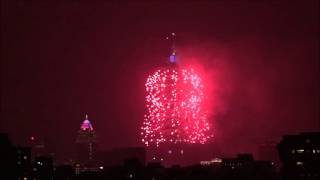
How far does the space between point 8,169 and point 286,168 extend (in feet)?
117

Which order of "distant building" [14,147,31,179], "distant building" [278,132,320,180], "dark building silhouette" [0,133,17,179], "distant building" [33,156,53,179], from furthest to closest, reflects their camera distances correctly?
1. "distant building" [33,156,53,179]
2. "distant building" [14,147,31,179]
3. "distant building" [278,132,320,180]
4. "dark building silhouette" [0,133,17,179]

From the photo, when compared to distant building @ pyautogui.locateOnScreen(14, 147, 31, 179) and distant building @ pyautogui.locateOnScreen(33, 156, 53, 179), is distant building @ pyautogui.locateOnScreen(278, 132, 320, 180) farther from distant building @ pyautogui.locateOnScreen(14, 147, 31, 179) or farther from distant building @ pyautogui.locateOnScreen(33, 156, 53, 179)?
distant building @ pyautogui.locateOnScreen(33, 156, 53, 179)

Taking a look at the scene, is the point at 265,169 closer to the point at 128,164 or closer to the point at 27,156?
the point at 128,164

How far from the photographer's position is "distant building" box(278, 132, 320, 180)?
9612cm

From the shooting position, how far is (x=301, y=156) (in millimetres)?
98312

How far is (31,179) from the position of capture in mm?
117312

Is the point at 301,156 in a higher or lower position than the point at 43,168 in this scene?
lower

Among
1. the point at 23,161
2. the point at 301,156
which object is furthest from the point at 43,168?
the point at 301,156

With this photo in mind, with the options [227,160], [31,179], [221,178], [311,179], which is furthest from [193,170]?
[311,179]

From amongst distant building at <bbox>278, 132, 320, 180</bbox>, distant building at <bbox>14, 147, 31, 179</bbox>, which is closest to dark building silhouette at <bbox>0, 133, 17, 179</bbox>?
distant building at <bbox>14, 147, 31, 179</bbox>

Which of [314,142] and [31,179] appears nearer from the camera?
[314,142]

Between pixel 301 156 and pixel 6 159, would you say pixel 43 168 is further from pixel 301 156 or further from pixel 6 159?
pixel 301 156

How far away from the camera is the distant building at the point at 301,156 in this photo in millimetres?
96125

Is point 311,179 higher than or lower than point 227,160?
lower
